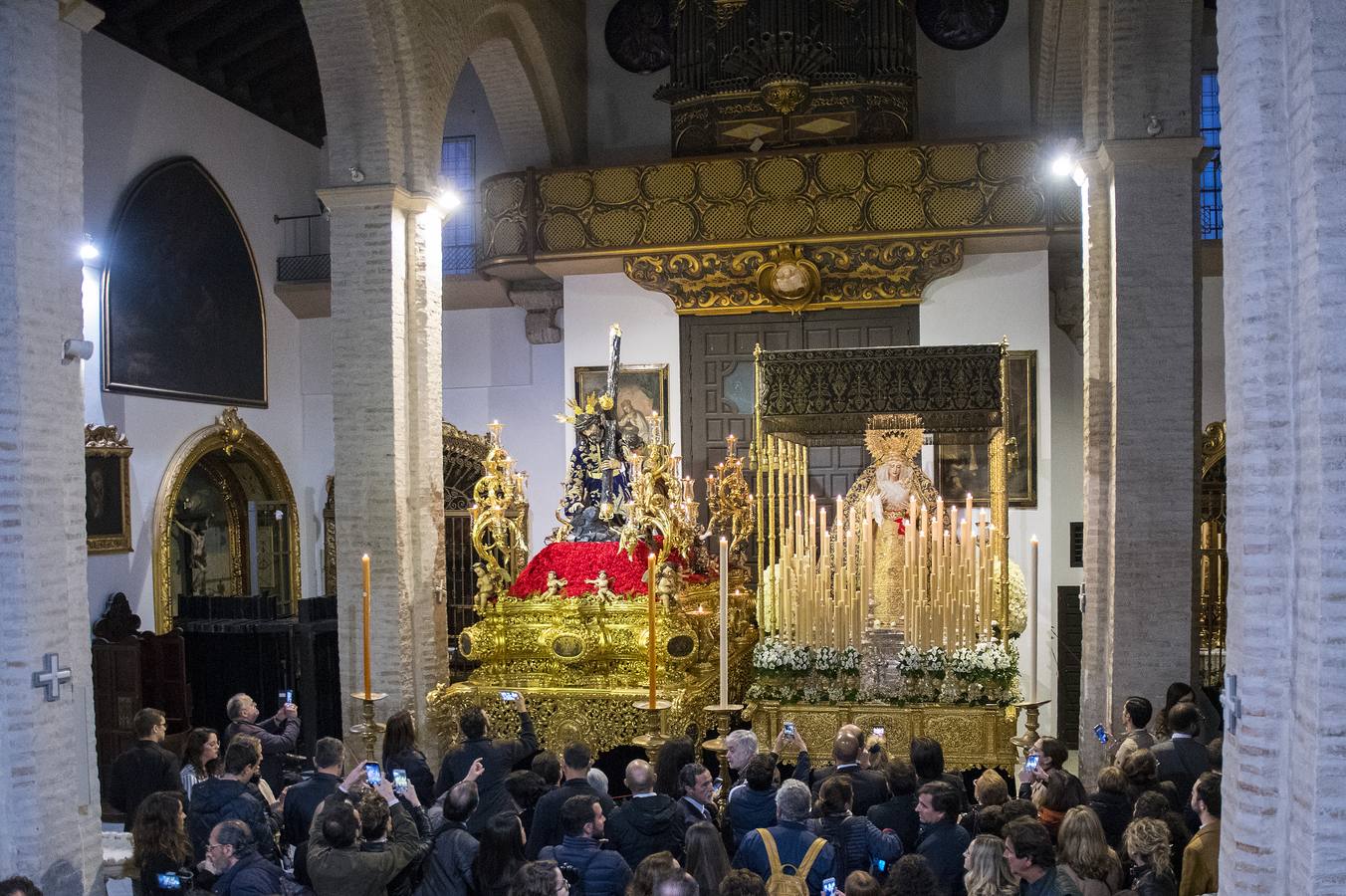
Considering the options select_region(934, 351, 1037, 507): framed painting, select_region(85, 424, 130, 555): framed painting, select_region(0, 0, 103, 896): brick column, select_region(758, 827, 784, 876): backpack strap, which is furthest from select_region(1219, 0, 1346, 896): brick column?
select_region(85, 424, 130, 555): framed painting

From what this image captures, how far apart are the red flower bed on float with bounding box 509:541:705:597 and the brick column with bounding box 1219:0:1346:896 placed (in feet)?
21.6

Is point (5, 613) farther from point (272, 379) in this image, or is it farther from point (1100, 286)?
point (272, 379)

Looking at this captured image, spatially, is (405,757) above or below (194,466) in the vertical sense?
below

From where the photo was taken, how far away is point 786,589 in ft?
34.3

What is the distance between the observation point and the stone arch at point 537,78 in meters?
15.2

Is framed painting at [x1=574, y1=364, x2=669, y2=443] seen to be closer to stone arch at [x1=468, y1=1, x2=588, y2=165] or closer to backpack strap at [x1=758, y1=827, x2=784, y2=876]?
stone arch at [x1=468, y1=1, x2=588, y2=165]

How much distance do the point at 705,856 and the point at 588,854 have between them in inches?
20.2

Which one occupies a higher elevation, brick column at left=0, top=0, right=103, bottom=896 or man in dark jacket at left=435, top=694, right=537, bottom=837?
brick column at left=0, top=0, right=103, bottom=896

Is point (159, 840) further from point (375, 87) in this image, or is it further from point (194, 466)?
point (194, 466)

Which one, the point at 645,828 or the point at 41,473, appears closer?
the point at 645,828

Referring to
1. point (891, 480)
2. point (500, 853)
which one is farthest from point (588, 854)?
point (891, 480)

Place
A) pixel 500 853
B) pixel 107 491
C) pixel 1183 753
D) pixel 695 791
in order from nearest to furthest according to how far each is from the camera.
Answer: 1. pixel 500 853
2. pixel 695 791
3. pixel 1183 753
4. pixel 107 491

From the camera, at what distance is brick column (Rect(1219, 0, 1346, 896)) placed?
15.7ft

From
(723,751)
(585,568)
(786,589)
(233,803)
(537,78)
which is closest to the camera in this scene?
(233,803)
